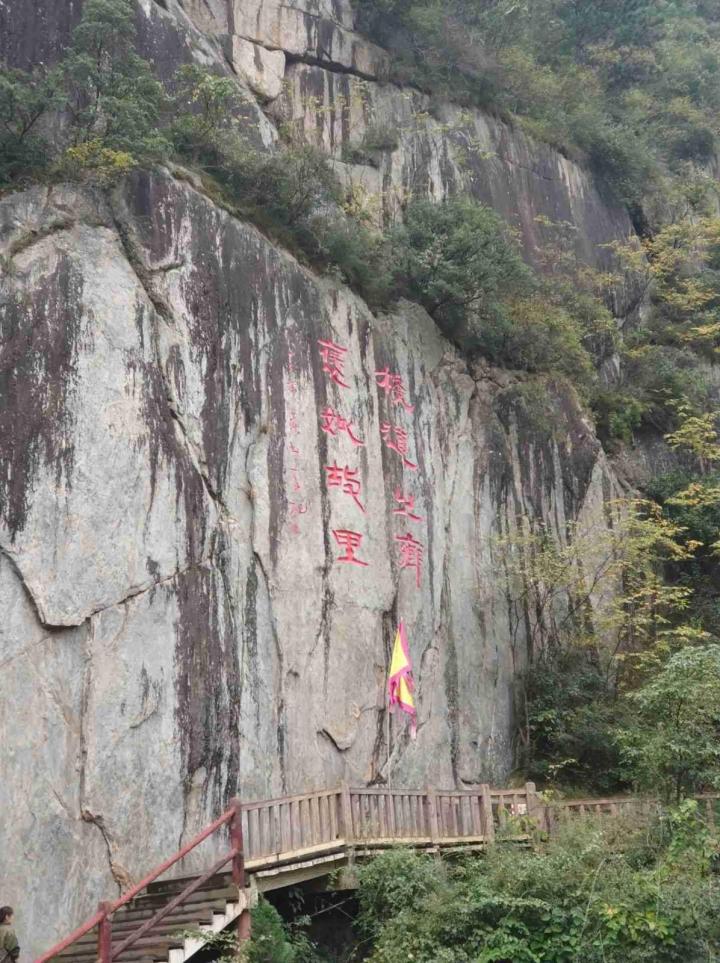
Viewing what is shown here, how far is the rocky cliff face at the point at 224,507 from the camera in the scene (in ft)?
31.3

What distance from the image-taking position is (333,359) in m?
13.5

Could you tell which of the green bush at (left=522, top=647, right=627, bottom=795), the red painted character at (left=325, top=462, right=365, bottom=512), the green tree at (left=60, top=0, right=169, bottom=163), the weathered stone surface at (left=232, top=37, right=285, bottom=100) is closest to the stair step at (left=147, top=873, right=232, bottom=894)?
the red painted character at (left=325, top=462, right=365, bottom=512)

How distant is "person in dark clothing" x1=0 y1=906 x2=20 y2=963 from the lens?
7.58m

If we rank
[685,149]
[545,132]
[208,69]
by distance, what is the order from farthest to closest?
[685,149] < [545,132] < [208,69]

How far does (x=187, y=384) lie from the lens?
11.5 m

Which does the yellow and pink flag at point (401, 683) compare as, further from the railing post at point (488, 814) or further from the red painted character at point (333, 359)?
the red painted character at point (333, 359)

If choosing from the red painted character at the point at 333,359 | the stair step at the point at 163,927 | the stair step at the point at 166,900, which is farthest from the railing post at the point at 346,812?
the red painted character at the point at 333,359

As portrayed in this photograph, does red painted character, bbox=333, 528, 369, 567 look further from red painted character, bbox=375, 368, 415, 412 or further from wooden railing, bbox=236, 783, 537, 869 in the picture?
wooden railing, bbox=236, 783, 537, 869

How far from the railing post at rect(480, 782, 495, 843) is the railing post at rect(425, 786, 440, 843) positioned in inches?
23.4

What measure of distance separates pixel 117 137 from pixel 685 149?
56.3 feet

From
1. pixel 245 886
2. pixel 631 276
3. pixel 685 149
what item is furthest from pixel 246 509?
pixel 685 149

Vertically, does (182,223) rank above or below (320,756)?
above

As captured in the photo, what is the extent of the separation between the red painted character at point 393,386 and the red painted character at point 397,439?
40 centimetres

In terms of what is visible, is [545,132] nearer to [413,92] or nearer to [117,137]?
[413,92]
